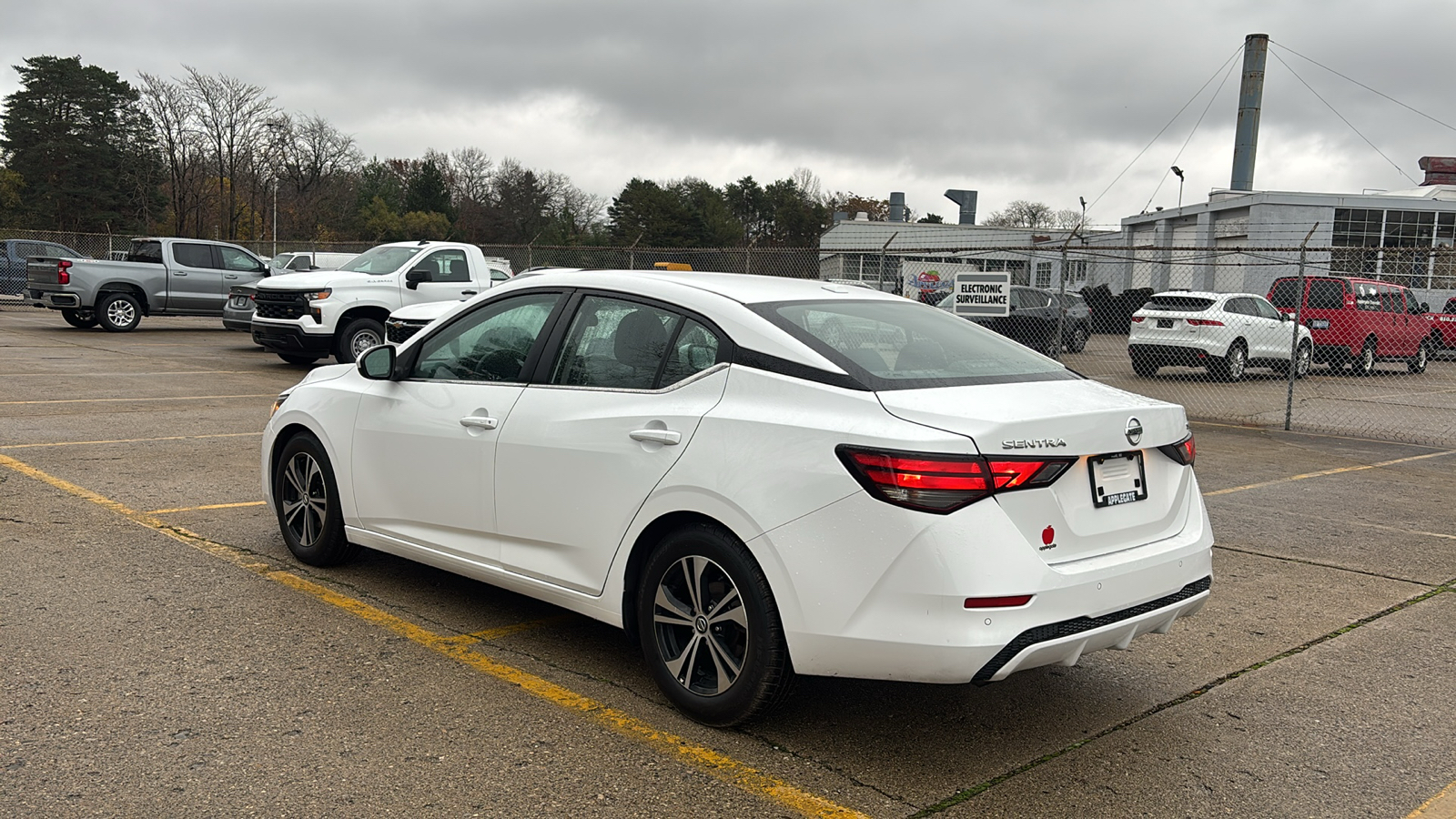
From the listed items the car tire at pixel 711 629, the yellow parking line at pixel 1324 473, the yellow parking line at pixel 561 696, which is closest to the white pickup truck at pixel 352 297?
the yellow parking line at pixel 561 696

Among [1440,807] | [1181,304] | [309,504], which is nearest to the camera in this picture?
[1440,807]

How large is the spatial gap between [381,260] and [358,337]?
1.41 meters

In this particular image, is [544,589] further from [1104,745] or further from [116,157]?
[116,157]

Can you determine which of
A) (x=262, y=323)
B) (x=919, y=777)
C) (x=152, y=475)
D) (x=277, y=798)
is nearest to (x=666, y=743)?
(x=919, y=777)

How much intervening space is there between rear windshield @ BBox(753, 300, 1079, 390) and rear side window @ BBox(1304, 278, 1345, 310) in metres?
19.3

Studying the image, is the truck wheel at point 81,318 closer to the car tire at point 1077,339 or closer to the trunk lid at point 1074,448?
the car tire at point 1077,339

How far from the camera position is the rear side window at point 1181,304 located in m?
18.6

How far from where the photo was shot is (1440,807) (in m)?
3.34

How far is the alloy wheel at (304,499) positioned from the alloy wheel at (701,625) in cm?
228

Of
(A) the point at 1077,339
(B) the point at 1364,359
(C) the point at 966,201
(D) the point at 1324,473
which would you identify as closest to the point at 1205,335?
(B) the point at 1364,359

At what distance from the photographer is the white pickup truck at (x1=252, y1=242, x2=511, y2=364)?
589 inches

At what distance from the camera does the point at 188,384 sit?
13219mm

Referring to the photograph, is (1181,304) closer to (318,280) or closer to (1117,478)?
(318,280)

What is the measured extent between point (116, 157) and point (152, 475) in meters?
64.2
